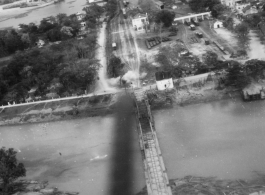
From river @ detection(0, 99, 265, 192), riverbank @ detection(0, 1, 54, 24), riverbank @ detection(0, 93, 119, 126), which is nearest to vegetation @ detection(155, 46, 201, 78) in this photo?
river @ detection(0, 99, 265, 192)

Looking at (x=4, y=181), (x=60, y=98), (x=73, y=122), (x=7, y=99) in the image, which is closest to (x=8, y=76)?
(x=7, y=99)

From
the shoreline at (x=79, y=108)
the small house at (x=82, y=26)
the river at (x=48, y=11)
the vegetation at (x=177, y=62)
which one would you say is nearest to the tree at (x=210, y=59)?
the vegetation at (x=177, y=62)

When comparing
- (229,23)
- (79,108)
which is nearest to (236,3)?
(229,23)

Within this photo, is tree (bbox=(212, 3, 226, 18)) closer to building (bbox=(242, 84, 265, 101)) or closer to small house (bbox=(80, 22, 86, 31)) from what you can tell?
small house (bbox=(80, 22, 86, 31))

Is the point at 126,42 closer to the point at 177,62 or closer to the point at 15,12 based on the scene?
the point at 177,62

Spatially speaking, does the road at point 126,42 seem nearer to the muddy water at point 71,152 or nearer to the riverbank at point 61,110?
the riverbank at point 61,110
